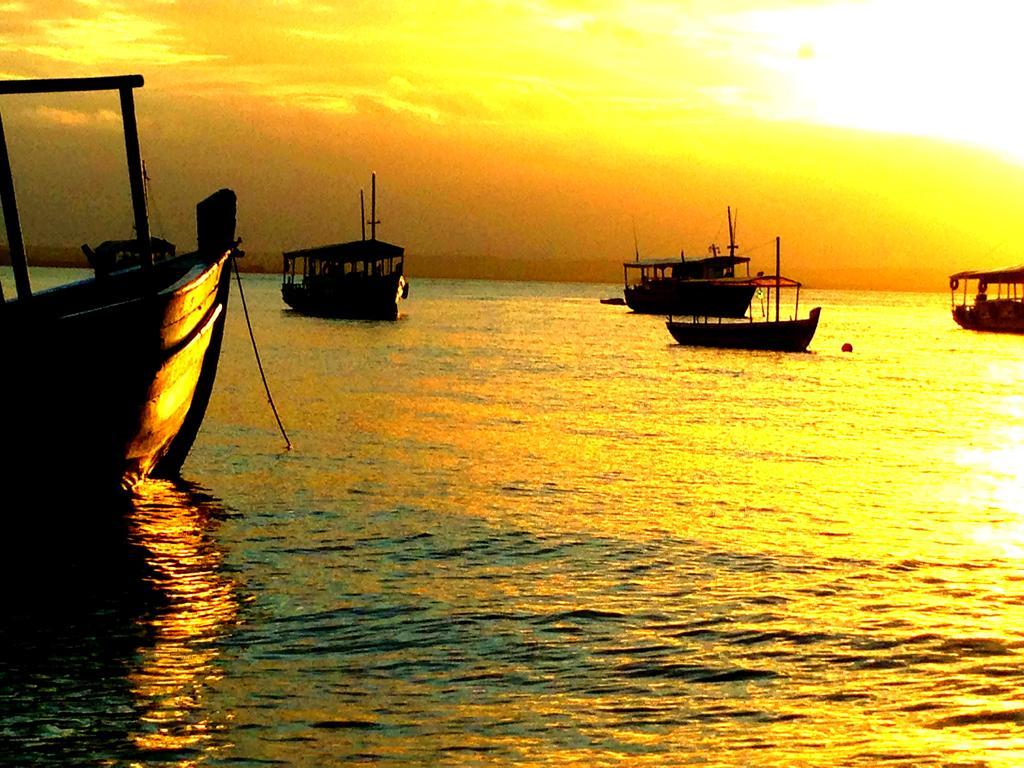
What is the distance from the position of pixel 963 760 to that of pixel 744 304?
3698 inches

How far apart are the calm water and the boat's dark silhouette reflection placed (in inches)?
1.5

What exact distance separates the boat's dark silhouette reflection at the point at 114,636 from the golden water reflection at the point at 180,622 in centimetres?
1

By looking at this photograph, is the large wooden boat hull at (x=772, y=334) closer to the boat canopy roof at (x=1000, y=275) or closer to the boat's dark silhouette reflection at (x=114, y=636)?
the boat canopy roof at (x=1000, y=275)

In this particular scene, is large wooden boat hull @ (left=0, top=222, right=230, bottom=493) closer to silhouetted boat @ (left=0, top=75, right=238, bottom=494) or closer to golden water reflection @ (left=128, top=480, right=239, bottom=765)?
silhouetted boat @ (left=0, top=75, right=238, bottom=494)

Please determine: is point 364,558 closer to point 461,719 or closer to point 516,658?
point 516,658

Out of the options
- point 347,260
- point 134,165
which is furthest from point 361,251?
point 134,165

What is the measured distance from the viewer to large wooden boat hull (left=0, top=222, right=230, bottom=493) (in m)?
13.0

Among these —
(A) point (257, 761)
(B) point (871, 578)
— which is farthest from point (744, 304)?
(A) point (257, 761)

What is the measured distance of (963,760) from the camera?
768 centimetres

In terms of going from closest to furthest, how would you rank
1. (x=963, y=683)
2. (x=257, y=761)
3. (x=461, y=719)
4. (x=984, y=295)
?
1. (x=257, y=761)
2. (x=461, y=719)
3. (x=963, y=683)
4. (x=984, y=295)

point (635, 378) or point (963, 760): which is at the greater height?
point (963, 760)

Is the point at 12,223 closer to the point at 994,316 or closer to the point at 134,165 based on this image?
the point at 134,165

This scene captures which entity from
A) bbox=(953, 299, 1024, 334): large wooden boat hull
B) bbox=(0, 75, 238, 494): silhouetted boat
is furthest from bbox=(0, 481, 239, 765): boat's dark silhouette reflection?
bbox=(953, 299, 1024, 334): large wooden boat hull

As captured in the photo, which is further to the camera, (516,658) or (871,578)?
(871,578)
